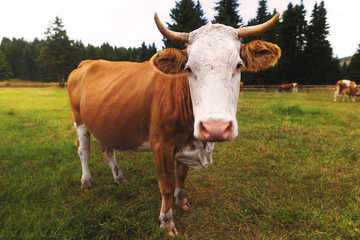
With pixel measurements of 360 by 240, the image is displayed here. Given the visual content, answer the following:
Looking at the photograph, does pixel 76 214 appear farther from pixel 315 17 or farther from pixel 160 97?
pixel 315 17

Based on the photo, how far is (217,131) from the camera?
143 centimetres

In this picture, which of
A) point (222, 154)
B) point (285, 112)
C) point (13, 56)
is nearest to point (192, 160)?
point (222, 154)

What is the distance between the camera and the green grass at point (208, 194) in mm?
2270

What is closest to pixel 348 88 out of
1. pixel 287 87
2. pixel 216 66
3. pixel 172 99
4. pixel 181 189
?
pixel 287 87

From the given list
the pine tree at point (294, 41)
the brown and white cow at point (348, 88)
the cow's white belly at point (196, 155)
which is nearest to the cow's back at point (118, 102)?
the cow's white belly at point (196, 155)

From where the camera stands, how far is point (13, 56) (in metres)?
67.6

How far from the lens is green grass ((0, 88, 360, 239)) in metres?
2.27

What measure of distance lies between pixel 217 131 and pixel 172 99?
3.12 ft

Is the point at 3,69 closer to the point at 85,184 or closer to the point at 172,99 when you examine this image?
the point at 85,184

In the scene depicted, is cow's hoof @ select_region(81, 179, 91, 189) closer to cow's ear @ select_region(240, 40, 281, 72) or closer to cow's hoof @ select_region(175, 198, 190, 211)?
cow's hoof @ select_region(175, 198, 190, 211)

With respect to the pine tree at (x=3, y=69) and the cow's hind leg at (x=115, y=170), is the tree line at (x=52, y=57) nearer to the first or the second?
the pine tree at (x=3, y=69)

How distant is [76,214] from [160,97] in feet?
6.09

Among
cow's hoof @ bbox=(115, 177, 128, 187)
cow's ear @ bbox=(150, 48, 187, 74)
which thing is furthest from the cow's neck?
cow's hoof @ bbox=(115, 177, 128, 187)

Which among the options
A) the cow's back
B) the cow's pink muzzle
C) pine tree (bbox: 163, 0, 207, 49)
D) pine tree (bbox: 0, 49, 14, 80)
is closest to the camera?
the cow's pink muzzle
